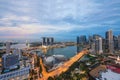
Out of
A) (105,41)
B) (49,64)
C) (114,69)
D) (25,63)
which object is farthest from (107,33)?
(114,69)

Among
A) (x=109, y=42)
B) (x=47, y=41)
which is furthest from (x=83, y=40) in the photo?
(x=109, y=42)

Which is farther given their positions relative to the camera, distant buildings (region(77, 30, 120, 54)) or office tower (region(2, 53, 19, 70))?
distant buildings (region(77, 30, 120, 54))

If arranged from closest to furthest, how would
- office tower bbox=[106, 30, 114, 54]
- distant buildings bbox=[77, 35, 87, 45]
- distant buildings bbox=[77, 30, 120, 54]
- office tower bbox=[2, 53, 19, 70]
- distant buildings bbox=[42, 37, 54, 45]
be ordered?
office tower bbox=[2, 53, 19, 70], office tower bbox=[106, 30, 114, 54], distant buildings bbox=[77, 30, 120, 54], distant buildings bbox=[77, 35, 87, 45], distant buildings bbox=[42, 37, 54, 45]

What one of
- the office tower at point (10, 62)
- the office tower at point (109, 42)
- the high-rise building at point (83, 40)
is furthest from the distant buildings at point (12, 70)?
the high-rise building at point (83, 40)

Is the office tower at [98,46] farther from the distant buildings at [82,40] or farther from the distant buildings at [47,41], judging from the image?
the distant buildings at [47,41]

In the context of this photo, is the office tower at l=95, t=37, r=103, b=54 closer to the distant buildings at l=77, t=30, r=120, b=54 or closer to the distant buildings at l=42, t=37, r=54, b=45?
the distant buildings at l=77, t=30, r=120, b=54

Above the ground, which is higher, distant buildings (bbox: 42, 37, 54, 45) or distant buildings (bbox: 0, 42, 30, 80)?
distant buildings (bbox: 42, 37, 54, 45)

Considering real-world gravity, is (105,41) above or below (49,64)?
above

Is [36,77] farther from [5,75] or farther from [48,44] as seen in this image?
[48,44]

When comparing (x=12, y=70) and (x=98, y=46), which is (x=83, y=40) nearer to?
(x=98, y=46)

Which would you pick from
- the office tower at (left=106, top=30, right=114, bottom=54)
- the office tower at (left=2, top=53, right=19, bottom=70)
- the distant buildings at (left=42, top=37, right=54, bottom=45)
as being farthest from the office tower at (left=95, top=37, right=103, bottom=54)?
the office tower at (left=2, top=53, right=19, bottom=70)

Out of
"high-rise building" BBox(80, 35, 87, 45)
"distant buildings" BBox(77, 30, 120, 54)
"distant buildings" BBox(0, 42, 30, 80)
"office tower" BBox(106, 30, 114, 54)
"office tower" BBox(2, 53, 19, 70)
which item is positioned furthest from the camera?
"high-rise building" BBox(80, 35, 87, 45)
